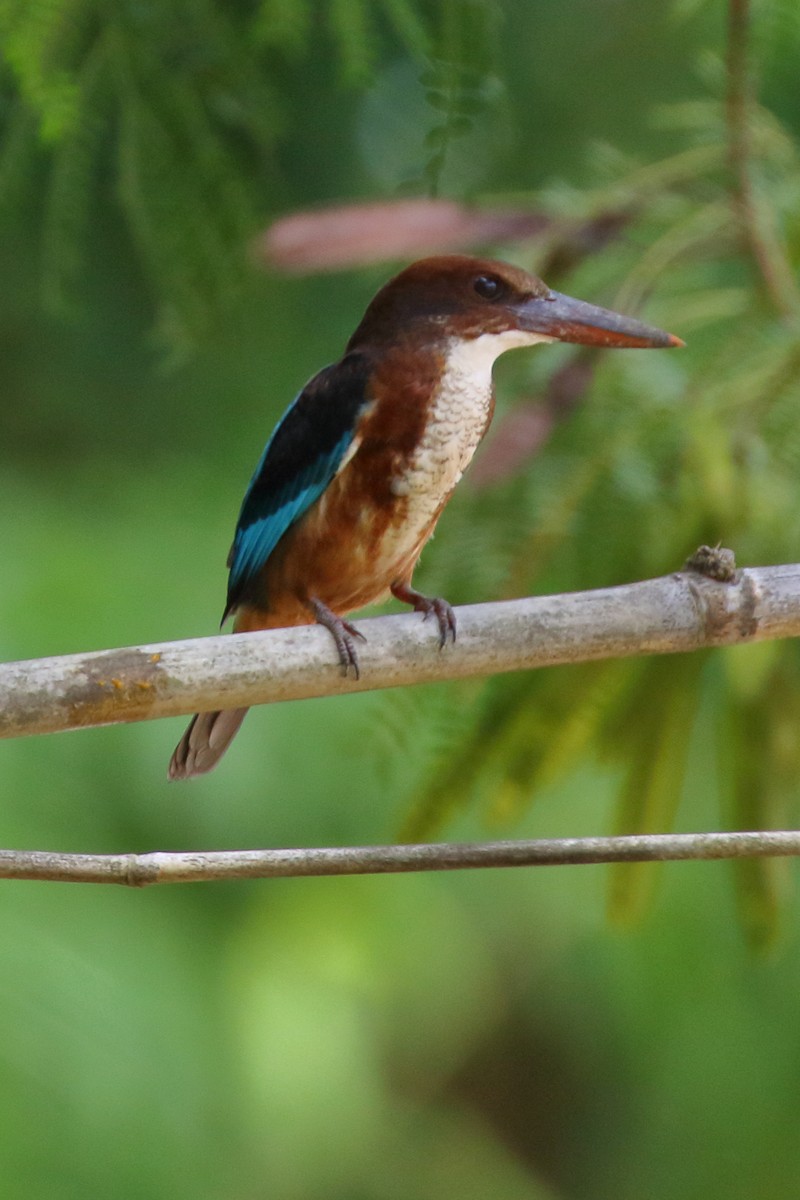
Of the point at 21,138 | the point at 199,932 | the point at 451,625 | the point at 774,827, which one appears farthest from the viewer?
the point at 199,932

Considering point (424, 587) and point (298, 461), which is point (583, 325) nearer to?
point (424, 587)

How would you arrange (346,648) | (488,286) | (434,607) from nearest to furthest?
(346,648), (434,607), (488,286)

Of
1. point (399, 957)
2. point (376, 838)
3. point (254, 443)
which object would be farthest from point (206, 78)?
point (399, 957)

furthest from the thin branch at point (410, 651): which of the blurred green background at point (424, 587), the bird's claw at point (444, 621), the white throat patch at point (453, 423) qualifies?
the white throat patch at point (453, 423)

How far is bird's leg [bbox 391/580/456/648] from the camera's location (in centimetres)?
167

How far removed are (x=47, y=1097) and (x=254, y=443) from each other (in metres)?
1.76

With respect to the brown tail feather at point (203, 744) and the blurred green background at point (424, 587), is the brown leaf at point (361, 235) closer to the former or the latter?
the blurred green background at point (424, 587)

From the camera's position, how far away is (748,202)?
2336 millimetres

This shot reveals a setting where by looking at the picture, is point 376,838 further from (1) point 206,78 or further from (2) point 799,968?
(1) point 206,78

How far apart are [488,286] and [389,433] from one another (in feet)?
0.80

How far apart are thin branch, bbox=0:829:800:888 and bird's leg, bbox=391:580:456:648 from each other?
1.11 ft

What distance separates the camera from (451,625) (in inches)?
65.5

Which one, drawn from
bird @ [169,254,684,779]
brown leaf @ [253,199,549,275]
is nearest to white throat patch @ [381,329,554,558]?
bird @ [169,254,684,779]

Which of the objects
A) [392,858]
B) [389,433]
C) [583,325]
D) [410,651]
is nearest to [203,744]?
[389,433]
